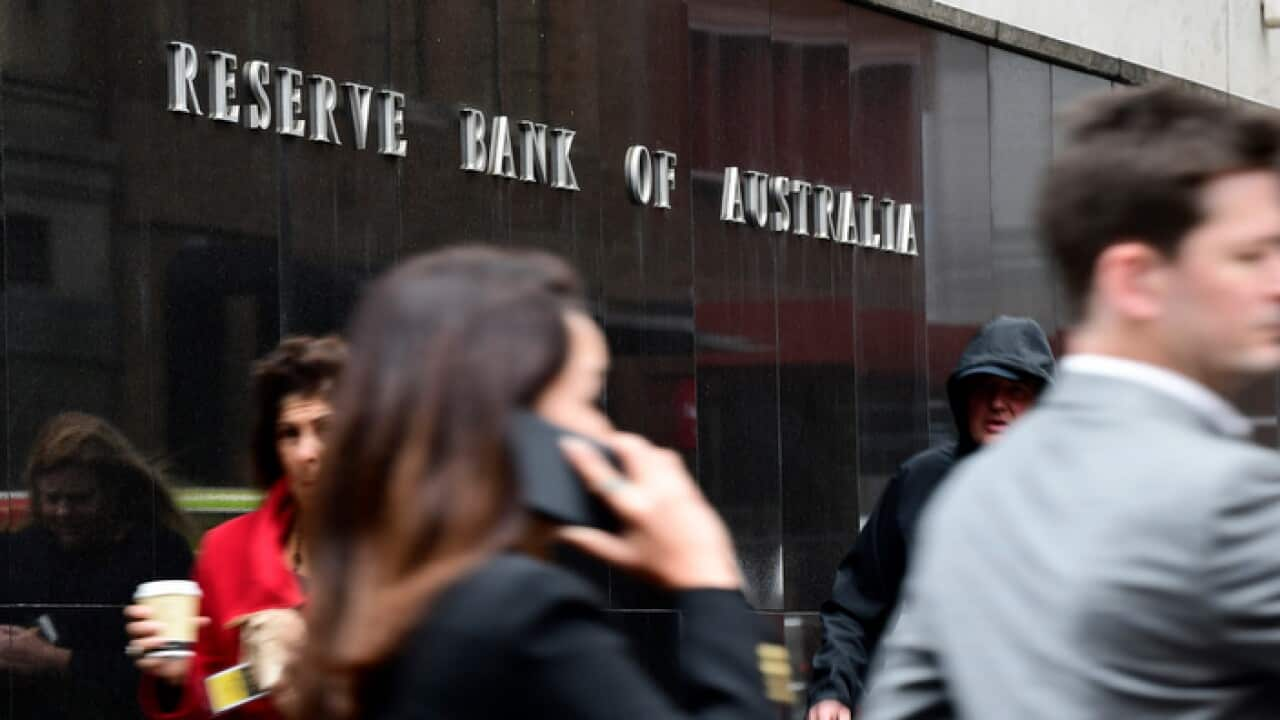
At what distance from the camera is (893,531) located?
657cm

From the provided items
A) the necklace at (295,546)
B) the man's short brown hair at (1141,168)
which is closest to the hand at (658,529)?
the man's short brown hair at (1141,168)

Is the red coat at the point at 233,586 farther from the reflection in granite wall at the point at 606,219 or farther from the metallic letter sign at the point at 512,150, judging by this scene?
the metallic letter sign at the point at 512,150

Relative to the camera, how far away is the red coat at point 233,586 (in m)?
4.82

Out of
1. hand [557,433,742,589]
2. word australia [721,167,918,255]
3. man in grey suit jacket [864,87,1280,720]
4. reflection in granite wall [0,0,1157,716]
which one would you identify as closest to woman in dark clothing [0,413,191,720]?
reflection in granite wall [0,0,1157,716]

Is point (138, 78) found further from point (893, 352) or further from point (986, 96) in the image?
point (986, 96)

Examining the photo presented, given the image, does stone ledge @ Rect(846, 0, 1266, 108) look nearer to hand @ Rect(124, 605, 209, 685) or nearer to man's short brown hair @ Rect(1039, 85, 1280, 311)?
hand @ Rect(124, 605, 209, 685)

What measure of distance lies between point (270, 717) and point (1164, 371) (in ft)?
8.71

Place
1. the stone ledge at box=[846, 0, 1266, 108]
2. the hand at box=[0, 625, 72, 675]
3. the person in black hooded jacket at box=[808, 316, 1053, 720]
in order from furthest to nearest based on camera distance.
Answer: the stone ledge at box=[846, 0, 1266, 108] < the hand at box=[0, 625, 72, 675] < the person in black hooded jacket at box=[808, 316, 1053, 720]

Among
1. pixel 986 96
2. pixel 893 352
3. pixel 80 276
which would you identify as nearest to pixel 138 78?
pixel 80 276

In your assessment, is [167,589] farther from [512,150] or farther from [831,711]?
[512,150]

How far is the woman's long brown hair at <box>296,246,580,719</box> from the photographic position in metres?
2.30

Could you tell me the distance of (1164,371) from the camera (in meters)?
2.44

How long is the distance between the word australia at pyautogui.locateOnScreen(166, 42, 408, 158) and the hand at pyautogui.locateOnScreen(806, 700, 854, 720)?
3.88 meters

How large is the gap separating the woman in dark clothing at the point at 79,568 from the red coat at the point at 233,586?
3.74 metres
